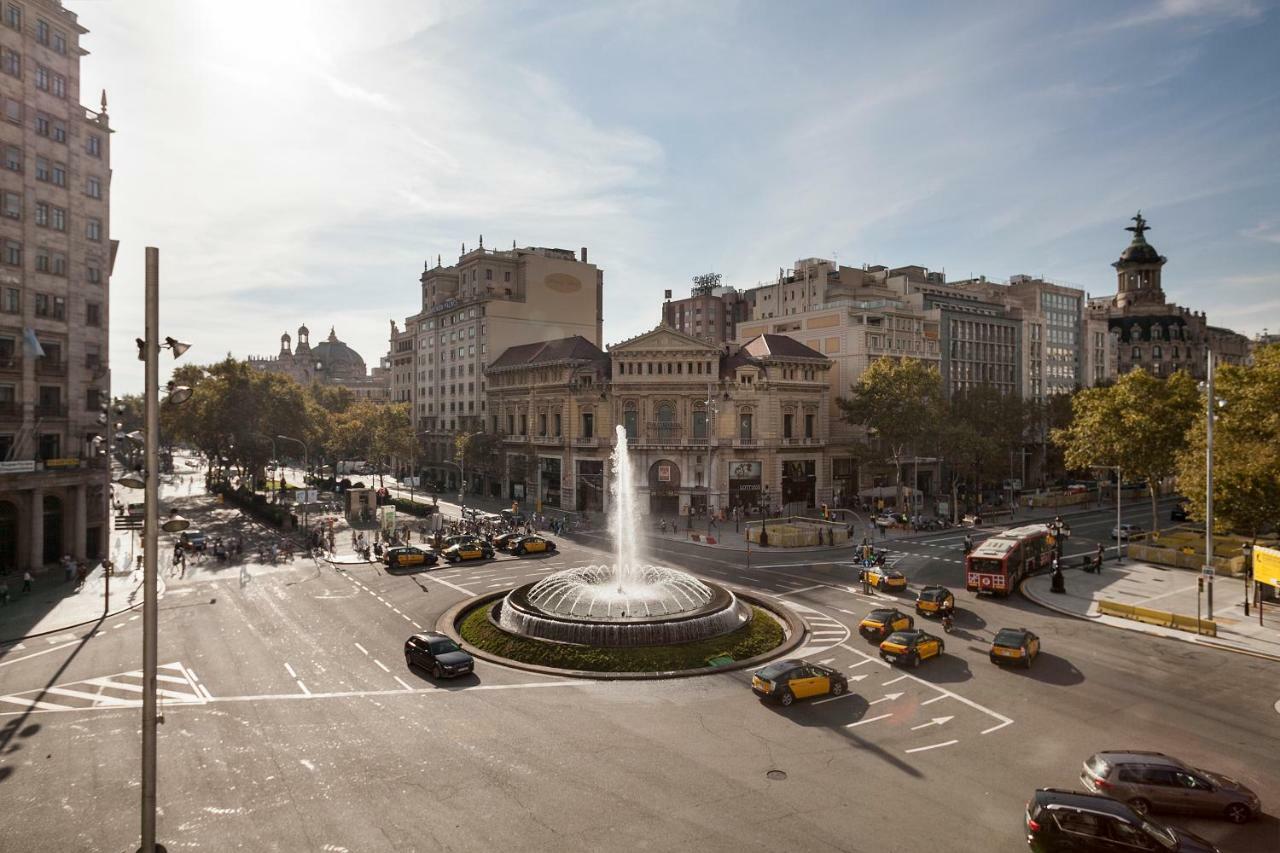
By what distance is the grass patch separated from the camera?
27453 mm

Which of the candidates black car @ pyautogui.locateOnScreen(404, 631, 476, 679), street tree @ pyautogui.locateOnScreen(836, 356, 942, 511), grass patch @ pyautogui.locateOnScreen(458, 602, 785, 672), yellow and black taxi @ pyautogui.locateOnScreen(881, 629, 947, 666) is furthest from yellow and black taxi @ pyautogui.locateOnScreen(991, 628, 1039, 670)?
street tree @ pyautogui.locateOnScreen(836, 356, 942, 511)

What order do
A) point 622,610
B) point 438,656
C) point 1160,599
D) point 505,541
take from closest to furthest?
point 438,656 → point 622,610 → point 1160,599 → point 505,541

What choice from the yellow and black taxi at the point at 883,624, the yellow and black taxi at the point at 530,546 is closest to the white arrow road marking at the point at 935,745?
the yellow and black taxi at the point at 883,624

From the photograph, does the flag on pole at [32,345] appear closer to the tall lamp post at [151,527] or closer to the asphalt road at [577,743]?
the asphalt road at [577,743]

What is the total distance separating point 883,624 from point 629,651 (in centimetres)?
1101

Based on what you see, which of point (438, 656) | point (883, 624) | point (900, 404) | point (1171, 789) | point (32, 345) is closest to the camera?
point (1171, 789)

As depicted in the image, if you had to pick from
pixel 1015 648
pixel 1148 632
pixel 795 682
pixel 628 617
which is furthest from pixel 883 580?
pixel 795 682

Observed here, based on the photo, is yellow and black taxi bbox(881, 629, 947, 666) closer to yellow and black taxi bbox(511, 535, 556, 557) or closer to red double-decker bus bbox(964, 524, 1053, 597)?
red double-decker bus bbox(964, 524, 1053, 597)

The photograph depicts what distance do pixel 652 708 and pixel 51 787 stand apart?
1597 centimetres

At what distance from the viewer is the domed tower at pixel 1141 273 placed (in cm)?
13875

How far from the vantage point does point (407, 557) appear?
48.5 meters

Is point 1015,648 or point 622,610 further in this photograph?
point 622,610

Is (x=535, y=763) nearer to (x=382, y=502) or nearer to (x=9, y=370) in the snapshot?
(x=9, y=370)

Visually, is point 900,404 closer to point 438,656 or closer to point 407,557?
point 407,557
